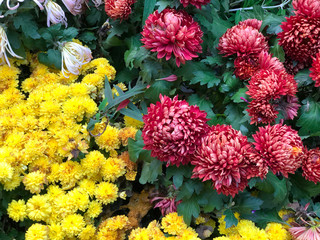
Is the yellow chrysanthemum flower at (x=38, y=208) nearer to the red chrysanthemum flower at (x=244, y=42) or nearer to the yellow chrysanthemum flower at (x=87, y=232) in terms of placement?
the yellow chrysanthemum flower at (x=87, y=232)

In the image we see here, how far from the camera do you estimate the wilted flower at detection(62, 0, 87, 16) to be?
1.82m

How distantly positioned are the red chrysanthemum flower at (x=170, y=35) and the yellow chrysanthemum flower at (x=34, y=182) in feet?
2.35

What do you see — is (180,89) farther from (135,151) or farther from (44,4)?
(44,4)

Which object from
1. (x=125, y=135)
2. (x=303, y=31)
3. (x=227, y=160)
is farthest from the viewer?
(x=125, y=135)

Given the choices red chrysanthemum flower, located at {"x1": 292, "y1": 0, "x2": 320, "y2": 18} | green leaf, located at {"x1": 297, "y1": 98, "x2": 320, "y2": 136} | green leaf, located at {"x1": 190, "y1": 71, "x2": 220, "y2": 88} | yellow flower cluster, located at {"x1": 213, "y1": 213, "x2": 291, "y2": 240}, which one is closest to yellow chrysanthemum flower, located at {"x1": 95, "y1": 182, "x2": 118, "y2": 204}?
yellow flower cluster, located at {"x1": 213, "y1": 213, "x2": 291, "y2": 240}

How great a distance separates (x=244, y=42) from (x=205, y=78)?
→ 23 centimetres

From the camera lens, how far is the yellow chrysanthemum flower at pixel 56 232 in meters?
1.30

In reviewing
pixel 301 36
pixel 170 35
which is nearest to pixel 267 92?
pixel 301 36

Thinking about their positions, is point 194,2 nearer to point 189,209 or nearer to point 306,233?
point 189,209

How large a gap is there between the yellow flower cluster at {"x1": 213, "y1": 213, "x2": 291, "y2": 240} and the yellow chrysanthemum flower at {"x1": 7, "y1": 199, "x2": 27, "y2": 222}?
804mm

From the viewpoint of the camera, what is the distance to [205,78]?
1488mm

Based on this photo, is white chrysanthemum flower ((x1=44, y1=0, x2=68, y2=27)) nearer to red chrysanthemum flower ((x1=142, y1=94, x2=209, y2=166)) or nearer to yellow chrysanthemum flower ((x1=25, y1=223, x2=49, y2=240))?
red chrysanthemum flower ((x1=142, y1=94, x2=209, y2=166))

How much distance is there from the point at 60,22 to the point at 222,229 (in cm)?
147

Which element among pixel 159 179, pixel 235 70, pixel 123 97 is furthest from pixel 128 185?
pixel 235 70
